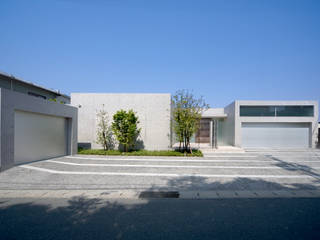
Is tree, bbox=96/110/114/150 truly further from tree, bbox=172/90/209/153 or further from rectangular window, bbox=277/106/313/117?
rectangular window, bbox=277/106/313/117

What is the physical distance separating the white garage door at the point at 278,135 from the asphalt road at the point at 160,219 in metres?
10.3

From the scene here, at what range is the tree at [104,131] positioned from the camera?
11.9m

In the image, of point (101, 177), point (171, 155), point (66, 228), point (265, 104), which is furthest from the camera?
point (265, 104)

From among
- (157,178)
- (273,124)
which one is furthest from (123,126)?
(273,124)

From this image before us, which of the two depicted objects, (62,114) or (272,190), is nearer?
(272,190)

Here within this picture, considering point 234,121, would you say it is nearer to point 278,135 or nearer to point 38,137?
point 278,135

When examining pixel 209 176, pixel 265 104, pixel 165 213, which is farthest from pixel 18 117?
pixel 265 104

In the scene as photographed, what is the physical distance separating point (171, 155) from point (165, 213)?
7.00 m

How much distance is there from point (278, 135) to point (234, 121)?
3.77 m

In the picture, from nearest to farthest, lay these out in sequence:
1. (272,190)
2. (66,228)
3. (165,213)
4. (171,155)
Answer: (66,228) → (165,213) → (272,190) → (171,155)

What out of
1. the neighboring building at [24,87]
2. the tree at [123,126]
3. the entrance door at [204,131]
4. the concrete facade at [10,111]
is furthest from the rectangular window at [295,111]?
the neighboring building at [24,87]

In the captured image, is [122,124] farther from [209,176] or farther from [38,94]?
[38,94]

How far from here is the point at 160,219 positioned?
10.3 feet

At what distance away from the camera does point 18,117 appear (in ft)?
23.4
